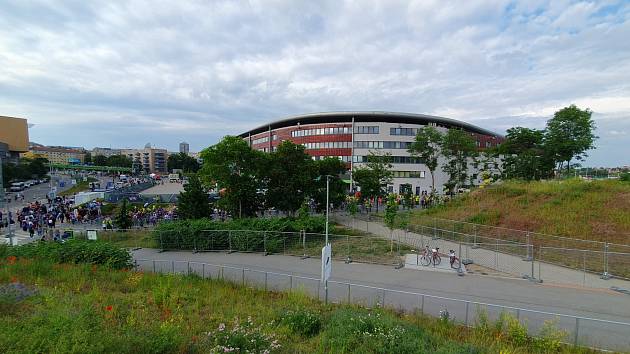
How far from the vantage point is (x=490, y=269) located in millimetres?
17016

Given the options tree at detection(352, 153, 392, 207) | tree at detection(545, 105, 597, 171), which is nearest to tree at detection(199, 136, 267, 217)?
tree at detection(352, 153, 392, 207)

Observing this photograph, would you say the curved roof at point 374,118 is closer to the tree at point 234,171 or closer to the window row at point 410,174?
the window row at point 410,174

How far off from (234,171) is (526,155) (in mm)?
34520

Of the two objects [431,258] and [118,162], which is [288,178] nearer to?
[431,258]

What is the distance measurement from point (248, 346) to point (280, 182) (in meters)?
22.5

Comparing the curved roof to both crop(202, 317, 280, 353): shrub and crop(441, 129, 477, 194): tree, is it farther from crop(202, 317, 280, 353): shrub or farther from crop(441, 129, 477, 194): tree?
crop(202, 317, 280, 353): shrub

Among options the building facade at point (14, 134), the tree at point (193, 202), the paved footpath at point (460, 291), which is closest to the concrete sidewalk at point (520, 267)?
the paved footpath at point (460, 291)

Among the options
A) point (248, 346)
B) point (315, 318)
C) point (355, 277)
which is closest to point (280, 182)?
point (355, 277)

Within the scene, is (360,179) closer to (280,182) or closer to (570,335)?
(280,182)

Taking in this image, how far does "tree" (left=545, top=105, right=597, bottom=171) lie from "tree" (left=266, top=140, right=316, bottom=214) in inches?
1086

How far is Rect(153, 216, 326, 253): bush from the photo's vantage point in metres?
21.3

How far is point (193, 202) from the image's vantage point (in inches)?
1167

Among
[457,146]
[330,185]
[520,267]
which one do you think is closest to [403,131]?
[457,146]

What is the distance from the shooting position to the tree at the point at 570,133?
115ft
